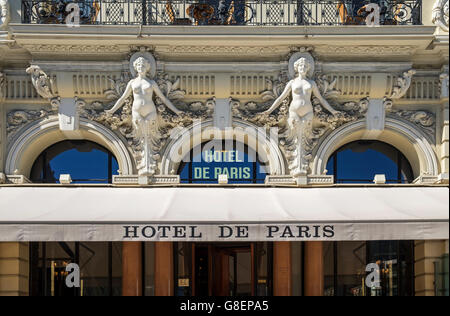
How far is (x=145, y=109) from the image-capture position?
12688mm

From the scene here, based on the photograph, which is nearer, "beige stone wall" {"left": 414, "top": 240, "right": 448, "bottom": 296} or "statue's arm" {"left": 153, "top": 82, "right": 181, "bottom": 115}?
"beige stone wall" {"left": 414, "top": 240, "right": 448, "bottom": 296}

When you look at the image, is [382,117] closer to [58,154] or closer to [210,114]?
[210,114]

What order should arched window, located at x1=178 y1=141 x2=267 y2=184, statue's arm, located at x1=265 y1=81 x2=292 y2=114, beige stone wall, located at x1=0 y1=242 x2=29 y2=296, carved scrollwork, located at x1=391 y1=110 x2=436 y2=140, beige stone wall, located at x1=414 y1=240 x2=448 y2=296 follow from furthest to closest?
arched window, located at x1=178 y1=141 x2=267 y2=184 → carved scrollwork, located at x1=391 y1=110 x2=436 y2=140 → statue's arm, located at x1=265 y1=81 x2=292 y2=114 → beige stone wall, located at x1=414 y1=240 x2=448 y2=296 → beige stone wall, located at x1=0 y1=242 x2=29 y2=296

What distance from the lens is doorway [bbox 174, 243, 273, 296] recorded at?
43.1 ft

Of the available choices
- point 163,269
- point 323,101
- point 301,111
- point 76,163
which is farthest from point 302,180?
point 76,163

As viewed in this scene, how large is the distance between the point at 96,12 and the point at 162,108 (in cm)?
215

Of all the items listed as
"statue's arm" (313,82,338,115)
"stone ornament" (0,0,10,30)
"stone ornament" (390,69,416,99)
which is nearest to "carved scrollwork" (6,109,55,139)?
"stone ornament" (0,0,10,30)

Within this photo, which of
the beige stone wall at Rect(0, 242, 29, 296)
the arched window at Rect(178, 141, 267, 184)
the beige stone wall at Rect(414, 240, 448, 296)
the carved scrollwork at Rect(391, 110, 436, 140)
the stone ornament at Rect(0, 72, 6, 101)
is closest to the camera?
the beige stone wall at Rect(0, 242, 29, 296)

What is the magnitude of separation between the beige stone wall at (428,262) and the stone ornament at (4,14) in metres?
8.33

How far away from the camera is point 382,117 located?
13.1m

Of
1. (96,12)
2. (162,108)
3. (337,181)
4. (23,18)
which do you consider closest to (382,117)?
(337,181)

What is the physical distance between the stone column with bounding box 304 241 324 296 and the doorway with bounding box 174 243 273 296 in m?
0.71

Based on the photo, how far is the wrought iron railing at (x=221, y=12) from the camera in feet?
42.6

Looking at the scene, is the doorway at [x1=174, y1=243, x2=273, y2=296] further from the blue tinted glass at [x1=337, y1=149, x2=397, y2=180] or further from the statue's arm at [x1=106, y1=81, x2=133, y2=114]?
the statue's arm at [x1=106, y1=81, x2=133, y2=114]
